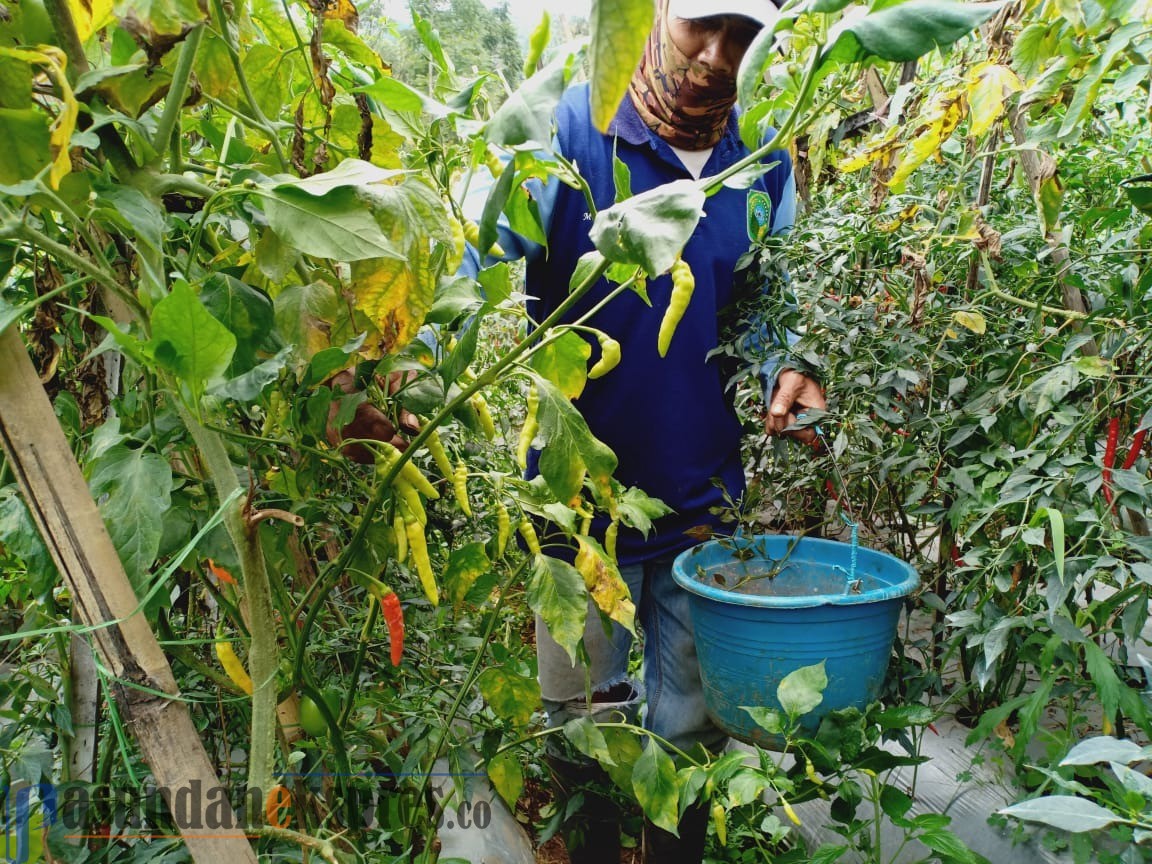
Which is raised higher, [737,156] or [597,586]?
[737,156]

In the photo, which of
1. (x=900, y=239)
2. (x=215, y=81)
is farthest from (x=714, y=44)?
(x=215, y=81)

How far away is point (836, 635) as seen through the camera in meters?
1.11

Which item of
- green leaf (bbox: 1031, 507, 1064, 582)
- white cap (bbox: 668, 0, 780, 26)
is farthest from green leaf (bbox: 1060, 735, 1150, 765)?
white cap (bbox: 668, 0, 780, 26)

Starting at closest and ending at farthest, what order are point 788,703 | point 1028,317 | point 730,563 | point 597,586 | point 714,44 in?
point 597,586
point 788,703
point 1028,317
point 714,44
point 730,563

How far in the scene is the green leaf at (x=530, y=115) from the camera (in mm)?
504

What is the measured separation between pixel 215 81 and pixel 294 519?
44 centimetres

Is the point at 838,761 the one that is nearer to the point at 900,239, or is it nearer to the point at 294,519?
the point at 900,239

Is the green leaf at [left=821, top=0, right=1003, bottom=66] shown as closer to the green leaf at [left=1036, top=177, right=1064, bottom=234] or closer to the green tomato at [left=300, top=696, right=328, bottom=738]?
the green leaf at [left=1036, top=177, right=1064, bottom=234]

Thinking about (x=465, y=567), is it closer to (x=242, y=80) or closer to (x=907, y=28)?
(x=242, y=80)

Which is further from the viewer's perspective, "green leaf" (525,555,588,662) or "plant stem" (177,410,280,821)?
"green leaf" (525,555,588,662)

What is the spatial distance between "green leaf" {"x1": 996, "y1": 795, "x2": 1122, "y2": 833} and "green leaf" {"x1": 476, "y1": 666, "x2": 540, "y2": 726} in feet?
2.10

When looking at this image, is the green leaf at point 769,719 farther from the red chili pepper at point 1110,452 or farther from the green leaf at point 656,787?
the red chili pepper at point 1110,452

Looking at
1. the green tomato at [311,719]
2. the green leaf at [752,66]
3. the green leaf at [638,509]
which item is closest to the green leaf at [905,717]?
the green leaf at [638,509]

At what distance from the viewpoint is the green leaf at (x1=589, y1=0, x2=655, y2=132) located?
0.38m
